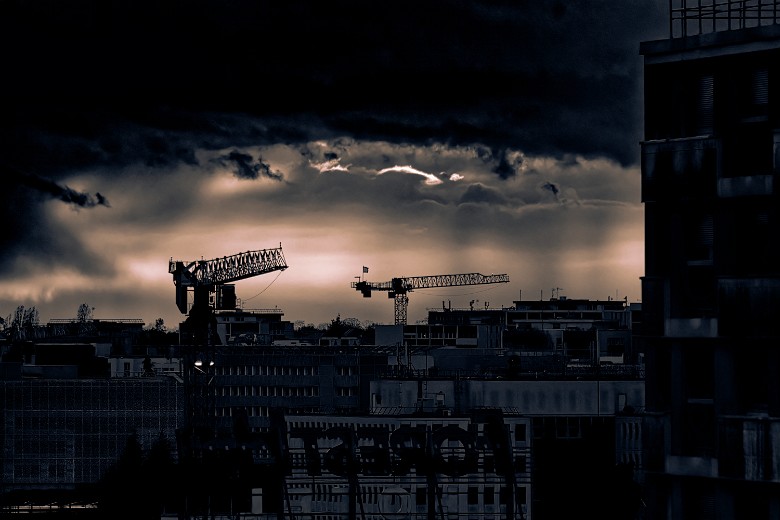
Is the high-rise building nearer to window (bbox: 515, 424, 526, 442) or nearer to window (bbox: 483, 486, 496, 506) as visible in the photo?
window (bbox: 483, 486, 496, 506)

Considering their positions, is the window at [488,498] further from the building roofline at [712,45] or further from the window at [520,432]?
the building roofline at [712,45]

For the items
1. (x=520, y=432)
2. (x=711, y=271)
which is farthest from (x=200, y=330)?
(x=711, y=271)

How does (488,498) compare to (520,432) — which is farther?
(520,432)

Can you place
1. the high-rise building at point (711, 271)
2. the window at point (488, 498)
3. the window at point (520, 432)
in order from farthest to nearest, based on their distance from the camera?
the window at point (520, 432), the window at point (488, 498), the high-rise building at point (711, 271)

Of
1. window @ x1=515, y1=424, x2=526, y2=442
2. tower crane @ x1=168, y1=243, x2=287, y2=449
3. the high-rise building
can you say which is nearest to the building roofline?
the high-rise building

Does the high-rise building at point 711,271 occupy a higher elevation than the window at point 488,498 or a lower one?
higher

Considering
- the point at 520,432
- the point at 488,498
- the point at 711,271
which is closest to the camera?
the point at 711,271

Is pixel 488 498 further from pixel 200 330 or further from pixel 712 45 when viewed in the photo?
pixel 712 45

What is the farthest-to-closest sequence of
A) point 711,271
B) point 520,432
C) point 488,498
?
point 520,432
point 488,498
point 711,271

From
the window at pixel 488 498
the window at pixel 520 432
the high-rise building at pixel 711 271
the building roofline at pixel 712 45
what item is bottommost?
the window at pixel 488 498

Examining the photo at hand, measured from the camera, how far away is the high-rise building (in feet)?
75.3

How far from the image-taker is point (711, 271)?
23859mm

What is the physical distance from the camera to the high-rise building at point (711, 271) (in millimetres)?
22953

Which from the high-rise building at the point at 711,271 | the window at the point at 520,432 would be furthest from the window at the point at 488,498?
the high-rise building at the point at 711,271
